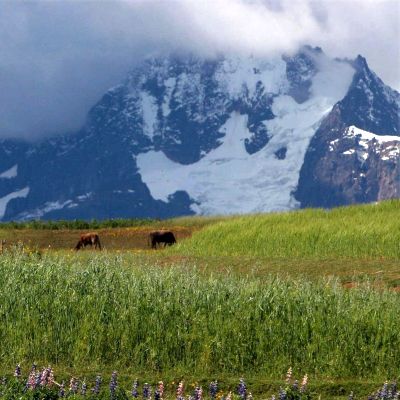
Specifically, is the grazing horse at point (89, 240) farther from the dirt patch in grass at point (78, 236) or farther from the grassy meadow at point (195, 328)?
the grassy meadow at point (195, 328)

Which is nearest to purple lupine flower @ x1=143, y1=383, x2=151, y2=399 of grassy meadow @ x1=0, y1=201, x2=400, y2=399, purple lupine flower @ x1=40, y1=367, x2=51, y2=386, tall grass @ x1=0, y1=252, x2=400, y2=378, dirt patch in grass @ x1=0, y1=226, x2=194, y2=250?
purple lupine flower @ x1=40, y1=367, x2=51, y2=386

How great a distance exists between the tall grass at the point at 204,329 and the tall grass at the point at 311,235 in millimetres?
14392

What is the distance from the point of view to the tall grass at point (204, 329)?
710 inches

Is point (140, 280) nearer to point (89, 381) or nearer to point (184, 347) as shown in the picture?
point (184, 347)

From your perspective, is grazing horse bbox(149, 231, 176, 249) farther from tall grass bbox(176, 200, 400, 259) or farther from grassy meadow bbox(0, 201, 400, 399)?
grassy meadow bbox(0, 201, 400, 399)

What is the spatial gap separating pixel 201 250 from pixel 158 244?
11798mm

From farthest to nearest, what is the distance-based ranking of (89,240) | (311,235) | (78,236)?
(78,236)
(89,240)
(311,235)

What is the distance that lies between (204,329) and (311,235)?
61.7 feet

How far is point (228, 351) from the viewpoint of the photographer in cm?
1812

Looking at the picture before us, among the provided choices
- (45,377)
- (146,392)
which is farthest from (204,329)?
(45,377)

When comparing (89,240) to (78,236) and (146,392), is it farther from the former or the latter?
(146,392)

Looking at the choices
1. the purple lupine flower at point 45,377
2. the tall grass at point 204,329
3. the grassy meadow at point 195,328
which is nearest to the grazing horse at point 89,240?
the grassy meadow at point 195,328

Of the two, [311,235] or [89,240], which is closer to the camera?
[311,235]

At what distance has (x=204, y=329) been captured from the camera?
18531 millimetres
